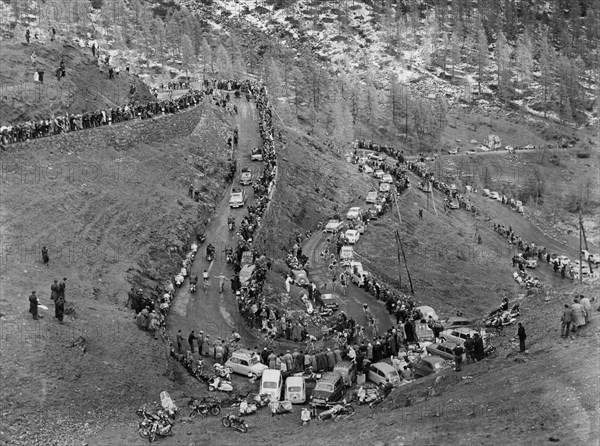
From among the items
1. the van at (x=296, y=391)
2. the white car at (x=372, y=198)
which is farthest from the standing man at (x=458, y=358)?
the white car at (x=372, y=198)

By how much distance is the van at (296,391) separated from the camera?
3772cm

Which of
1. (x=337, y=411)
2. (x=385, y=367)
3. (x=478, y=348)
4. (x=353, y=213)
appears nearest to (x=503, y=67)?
(x=353, y=213)

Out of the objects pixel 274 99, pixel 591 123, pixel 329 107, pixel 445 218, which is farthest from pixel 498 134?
pixel 445 218

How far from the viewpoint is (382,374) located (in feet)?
130

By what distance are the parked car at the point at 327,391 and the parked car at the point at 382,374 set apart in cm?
215

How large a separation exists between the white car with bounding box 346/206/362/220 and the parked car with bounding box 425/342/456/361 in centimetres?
4233

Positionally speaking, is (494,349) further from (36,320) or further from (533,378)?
(36,320)

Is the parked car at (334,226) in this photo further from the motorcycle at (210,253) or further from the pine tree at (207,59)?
the pine tree at (207,59)

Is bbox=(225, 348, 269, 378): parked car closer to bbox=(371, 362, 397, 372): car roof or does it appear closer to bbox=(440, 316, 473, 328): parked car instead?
bbox=(371, 362, 397, 372): car roof

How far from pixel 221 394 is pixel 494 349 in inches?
574

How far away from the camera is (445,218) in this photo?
9725 centimetres

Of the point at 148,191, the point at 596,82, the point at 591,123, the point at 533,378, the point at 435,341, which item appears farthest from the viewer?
the point at 596,82

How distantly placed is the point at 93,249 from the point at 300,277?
15.5 meters

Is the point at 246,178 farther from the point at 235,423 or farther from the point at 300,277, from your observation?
the point at 235,423
